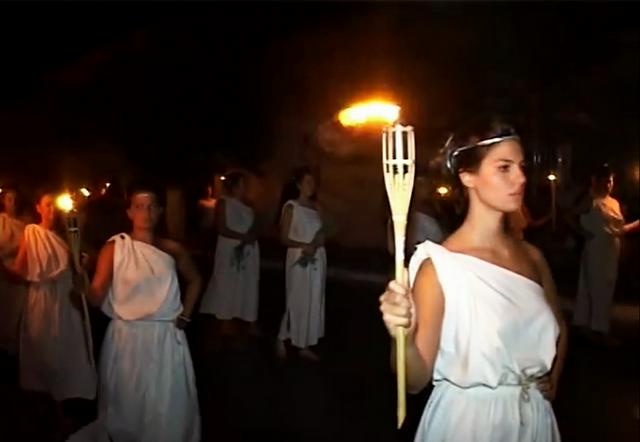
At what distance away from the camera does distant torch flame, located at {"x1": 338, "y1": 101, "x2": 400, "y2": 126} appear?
1.22 meters

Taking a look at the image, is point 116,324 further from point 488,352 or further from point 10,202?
point 488,352

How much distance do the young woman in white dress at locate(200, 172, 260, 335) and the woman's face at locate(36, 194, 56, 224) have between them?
0.20 meters

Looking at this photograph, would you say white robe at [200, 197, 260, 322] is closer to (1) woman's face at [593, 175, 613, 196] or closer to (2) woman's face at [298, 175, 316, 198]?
(2) woman's face at [298, 175, 316, 198]

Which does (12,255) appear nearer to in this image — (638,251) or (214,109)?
(214,109)

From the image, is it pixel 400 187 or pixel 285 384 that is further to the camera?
pixel 285 384

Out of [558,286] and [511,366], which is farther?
[558,286]

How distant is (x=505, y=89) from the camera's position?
4.20ft

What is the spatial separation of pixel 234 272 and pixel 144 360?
0.51 ft

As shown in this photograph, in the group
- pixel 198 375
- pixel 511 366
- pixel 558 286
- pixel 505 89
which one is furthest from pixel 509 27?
pixel 198 375

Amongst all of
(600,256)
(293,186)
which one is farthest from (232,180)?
(600,256)

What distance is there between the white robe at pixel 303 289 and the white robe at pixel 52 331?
0.82 ft

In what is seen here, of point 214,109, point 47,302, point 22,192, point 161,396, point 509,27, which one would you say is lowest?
point 161,396

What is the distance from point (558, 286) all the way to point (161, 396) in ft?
1.70

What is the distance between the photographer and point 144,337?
1205 millimetres
